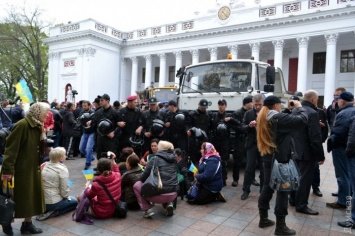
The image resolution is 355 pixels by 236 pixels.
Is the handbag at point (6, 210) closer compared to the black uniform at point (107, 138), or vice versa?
the handbag at point (6, 210)

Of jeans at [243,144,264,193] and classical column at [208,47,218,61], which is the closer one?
jeans at [243,144,264,193]

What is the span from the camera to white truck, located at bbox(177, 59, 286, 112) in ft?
25.0

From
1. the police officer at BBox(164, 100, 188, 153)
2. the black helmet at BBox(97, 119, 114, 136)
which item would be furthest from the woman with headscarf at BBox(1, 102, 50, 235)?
the police officer at BBox(164, 100, 188, 153)

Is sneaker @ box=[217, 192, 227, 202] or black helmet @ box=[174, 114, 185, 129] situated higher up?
black helmet @ box=[174, 114, 185, 129]

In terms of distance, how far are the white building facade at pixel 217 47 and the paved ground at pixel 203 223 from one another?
21.5m

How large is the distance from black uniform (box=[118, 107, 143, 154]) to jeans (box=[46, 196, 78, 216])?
2462mm

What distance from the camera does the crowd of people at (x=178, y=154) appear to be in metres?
3.86

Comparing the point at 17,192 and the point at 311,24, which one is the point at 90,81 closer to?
the point at 311,24

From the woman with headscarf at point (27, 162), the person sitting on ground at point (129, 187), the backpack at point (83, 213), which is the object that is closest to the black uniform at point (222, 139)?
the person sitting on ground at point (129, 187)

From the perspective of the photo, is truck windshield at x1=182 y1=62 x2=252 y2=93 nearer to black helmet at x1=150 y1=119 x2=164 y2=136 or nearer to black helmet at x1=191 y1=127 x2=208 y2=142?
black helmet at x1=191 y1=127 x2=208 y2=142

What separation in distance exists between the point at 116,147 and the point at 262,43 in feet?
79.2

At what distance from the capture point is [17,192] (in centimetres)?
373

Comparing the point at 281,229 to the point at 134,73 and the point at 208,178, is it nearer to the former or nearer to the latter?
the point at 208,178

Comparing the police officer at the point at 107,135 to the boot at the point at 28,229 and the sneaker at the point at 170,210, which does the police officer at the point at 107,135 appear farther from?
the boot at the point at 28,229
